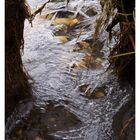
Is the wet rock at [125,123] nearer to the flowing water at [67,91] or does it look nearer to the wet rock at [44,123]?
the flowing water at [67,91]

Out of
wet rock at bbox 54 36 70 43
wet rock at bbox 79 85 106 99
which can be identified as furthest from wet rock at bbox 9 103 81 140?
wet rock at bbox 54 36 70 43

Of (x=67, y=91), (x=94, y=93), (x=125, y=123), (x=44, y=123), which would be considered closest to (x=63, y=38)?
(x=67, y=91)

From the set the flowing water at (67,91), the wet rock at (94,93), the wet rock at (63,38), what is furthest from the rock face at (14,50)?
the wet rock at (63,38)

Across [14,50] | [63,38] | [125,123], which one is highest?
[14,50]

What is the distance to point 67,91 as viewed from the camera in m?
3.31

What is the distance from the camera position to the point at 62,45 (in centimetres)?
407

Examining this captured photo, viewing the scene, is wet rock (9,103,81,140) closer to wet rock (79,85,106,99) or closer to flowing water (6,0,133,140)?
flowing water (6,0,133,140)

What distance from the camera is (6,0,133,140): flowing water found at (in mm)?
2805

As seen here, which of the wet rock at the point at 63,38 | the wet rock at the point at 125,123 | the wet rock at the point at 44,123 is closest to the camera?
the wet rock at the point at 125,123

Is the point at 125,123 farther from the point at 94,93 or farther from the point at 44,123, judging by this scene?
the point at 94,93

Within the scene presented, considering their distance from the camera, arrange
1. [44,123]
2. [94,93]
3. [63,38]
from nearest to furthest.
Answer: [44,123]
[94,93]
[63,38]

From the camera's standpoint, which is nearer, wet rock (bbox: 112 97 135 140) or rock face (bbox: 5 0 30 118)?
wet rock (bbox: 112 97 135 140)

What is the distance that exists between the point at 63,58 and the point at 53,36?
1.67 feet

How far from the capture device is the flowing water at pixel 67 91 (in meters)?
2.80
